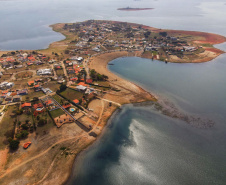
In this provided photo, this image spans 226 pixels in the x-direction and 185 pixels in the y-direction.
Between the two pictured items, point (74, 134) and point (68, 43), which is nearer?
point (74, 134)

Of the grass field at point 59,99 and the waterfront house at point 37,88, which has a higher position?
Answer: the waterfront house at point 37,88

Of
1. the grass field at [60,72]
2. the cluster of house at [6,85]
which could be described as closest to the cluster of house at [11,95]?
the cluster of house at [6,85]

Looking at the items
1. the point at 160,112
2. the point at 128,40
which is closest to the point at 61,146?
the point at 160,112

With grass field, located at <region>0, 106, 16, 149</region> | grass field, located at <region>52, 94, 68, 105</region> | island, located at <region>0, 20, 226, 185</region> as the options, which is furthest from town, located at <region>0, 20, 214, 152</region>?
grass field, located at <region>0, 106, 16, 149</region>

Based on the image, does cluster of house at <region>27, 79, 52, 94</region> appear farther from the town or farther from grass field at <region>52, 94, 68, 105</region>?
grass field at <region>52, 94, 68, 105</region>

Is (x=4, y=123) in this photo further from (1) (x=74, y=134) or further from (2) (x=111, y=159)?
(2) (x=111, y=159)

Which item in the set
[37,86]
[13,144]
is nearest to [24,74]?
[37,86]

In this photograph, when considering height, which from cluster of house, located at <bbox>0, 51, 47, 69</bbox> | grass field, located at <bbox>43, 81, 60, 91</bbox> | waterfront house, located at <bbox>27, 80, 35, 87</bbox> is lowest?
grass field, located at <bbox>43, 81, 60, 91</bbox>

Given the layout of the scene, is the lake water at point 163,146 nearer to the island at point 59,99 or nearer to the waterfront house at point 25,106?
the island at point 59,99
